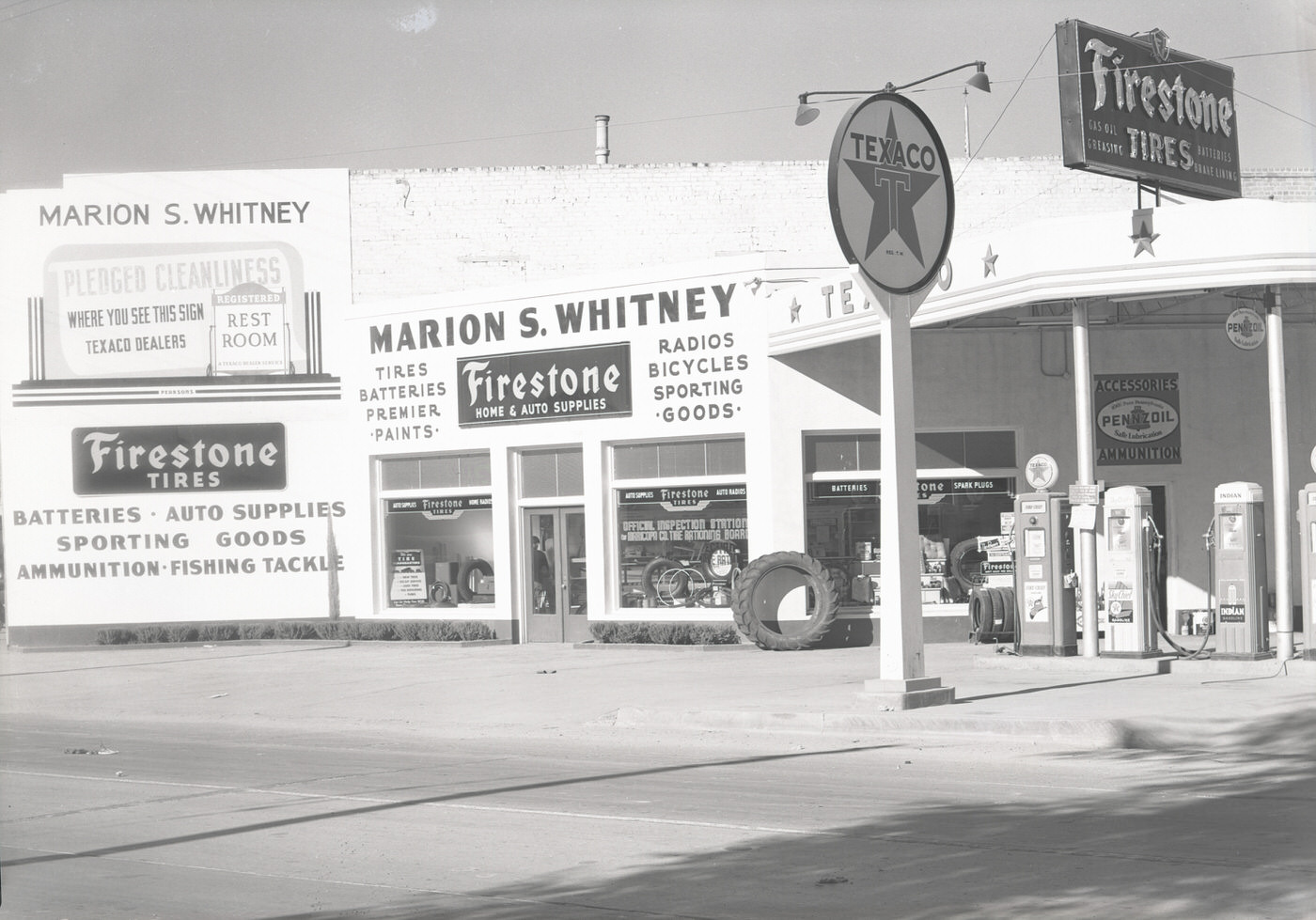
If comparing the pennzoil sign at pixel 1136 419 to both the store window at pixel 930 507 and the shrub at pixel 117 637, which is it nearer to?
the store window at pixel 930 507

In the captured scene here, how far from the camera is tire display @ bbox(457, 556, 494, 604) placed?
81.6 ft

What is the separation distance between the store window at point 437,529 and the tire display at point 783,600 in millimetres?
5288

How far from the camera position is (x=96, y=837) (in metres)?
9.39

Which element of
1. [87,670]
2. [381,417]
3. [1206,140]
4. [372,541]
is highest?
[1206,140]

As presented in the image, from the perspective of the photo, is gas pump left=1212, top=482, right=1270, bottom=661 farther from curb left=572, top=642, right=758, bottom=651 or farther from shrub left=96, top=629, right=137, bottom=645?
shrub left=96, top=629, right=137, bottom=645

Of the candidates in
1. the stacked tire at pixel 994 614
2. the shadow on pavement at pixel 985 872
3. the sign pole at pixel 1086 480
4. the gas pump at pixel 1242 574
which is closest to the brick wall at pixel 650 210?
the stacked tire at pixel 994 614

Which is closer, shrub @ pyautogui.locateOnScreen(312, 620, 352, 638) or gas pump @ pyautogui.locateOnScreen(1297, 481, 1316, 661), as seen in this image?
gas pump @ pyautogui.locateOnScreen(1297, 481, 1316, 661)

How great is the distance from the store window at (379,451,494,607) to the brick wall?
482 cm

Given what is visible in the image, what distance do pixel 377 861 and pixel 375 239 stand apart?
69.6 ft

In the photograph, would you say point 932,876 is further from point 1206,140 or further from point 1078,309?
point 1206,140

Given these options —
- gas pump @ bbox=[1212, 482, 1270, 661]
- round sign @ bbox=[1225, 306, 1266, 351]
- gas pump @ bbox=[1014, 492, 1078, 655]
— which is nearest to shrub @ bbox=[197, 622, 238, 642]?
gas pump @ bbox=[1014, 492, 1078, 655]

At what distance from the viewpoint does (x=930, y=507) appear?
2203 centimetres

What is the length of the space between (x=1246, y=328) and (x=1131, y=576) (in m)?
3.65

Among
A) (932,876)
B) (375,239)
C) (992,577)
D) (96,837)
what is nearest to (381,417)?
(375,239)
